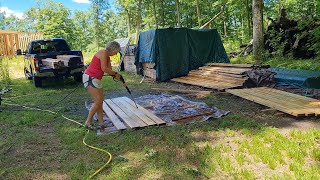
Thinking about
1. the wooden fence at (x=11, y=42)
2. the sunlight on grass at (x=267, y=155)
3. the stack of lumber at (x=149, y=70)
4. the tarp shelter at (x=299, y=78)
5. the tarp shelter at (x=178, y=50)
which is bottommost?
the sunlight on grass at (x=267, y=155)

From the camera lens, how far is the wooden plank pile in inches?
223

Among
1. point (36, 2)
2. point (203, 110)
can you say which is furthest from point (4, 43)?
point (203, 110)

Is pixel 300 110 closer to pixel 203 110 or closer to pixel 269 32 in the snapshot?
pixel 203 110

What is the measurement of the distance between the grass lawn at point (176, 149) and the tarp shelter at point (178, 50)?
5.55 meters

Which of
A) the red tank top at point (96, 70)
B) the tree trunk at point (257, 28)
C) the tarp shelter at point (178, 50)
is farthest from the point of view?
the tree trunk at point (257, 28)

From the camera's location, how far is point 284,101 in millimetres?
6594

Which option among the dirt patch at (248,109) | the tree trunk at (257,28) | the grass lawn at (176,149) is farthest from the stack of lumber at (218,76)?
the tree trunk at (257,28)

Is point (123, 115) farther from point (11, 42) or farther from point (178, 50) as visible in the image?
point (11, 42)

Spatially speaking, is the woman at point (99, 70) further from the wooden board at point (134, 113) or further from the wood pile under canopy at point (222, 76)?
the wood pile under canopy at point (222, 76)

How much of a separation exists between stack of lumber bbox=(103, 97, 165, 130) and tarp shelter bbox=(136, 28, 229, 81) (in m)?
4.38

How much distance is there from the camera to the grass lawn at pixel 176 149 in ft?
12.0

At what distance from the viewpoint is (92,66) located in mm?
5477

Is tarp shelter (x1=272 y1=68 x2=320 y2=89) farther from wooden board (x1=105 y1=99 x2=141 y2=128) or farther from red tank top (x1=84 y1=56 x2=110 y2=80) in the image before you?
red tank top (x1=84 y1=56 x2=110 y2=80)

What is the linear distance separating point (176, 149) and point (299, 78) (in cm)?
541
